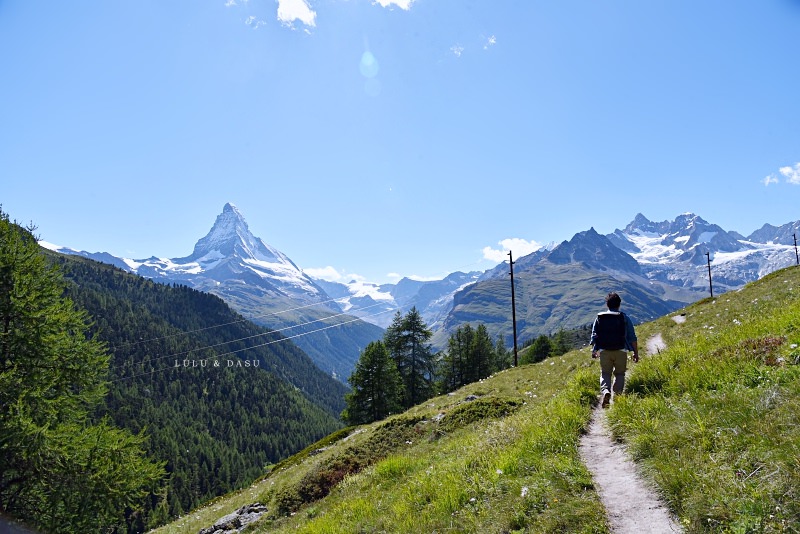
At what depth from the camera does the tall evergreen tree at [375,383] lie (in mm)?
58344

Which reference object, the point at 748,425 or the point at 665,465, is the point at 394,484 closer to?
the point at 665,465

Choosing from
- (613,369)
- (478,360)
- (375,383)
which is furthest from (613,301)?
(478,360)

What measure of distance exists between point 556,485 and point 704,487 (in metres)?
2.14

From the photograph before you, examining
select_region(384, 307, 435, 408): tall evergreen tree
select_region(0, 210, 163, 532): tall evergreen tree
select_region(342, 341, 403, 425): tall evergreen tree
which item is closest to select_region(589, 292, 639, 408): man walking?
select_region(0, 210, 163, 532): tall evergreen tree

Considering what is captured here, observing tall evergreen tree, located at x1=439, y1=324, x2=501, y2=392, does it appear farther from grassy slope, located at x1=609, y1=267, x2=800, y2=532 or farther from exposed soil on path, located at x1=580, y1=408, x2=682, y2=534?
exposed soil on path, located at x1=580, y1=408, x2=682, y2=534

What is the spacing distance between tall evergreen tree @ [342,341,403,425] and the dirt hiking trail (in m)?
51.3

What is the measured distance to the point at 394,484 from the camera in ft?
36.3

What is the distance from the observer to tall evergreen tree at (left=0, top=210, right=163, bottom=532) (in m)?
16.5

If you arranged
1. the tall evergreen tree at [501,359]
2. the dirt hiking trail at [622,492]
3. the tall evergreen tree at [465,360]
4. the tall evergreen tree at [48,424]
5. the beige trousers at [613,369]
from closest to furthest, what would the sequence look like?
the dirt hiking trail at [622,492], the beige trousers at [613,369], the tall evergreen tree at [48,424], the tall evergreen tree at [465,360], the tall evergreen tree at [501,359]

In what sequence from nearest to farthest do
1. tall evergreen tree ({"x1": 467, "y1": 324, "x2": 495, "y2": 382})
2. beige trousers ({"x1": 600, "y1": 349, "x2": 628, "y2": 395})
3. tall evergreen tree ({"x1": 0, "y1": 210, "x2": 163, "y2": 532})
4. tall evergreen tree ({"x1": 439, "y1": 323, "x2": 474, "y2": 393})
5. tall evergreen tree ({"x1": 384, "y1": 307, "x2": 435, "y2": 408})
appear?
beige trousers ({"x1": 600, "y1": 349, "x2": 628, "y2": 395}) < tall evergreen tree ({"x1": 0, "y1": 210, "x2": 163, "y2": 532}) < tall evergreen tree ({"x1": 384, "y1": 307, "x2": 435, "y2": 408}) < tall evergreen tree ({"x1": 439, "y1": 323, "x2": 474, "y2": 393}) < tall evergreen tree ({"x1": 467, "y1": 324, "x2": 495, "y2": 382})

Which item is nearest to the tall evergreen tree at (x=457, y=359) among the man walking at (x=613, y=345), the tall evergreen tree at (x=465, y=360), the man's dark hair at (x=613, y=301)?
the tall evergreen tree at (x=465, y=360)

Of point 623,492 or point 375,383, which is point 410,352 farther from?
point 623,492

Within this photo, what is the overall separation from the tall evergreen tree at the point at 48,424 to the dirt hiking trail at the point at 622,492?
64.5 feet

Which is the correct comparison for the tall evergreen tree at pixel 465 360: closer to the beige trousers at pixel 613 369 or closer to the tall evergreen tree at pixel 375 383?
the tall evergreen tree at pixel 375 383
